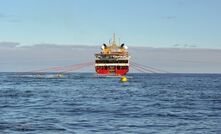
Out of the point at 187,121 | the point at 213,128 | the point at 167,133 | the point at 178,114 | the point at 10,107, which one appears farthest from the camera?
the point at 10,107

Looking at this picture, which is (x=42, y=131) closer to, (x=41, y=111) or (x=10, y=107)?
(x=41, y=111)

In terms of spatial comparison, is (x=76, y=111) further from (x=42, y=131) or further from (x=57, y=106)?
(x=42, y=131)

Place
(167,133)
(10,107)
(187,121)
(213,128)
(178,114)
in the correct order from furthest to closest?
1. (10,107)
2. (178,114)
3. (187,121)
4. (213,128)
5. (167,133)

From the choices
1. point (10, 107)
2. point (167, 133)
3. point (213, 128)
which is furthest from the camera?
point (10, 107)

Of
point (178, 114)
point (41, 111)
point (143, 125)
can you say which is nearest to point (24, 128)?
point (143, 125)

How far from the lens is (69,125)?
40375 millimetres

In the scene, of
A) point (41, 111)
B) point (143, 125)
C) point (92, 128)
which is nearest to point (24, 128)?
point (92, 128)

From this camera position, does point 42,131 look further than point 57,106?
No

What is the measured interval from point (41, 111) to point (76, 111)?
11.7 ft

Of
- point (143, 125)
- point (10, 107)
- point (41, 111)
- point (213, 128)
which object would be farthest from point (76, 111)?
point (213, 128)

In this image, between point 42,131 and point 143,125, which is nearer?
point 42,131

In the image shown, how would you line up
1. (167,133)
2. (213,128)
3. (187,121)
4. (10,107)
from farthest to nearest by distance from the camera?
1. (10,107)
2. (187,121)
3. (213,128)
4. (167,133)

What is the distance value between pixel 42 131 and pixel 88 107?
67.6 ft

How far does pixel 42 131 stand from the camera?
36.9 metres
